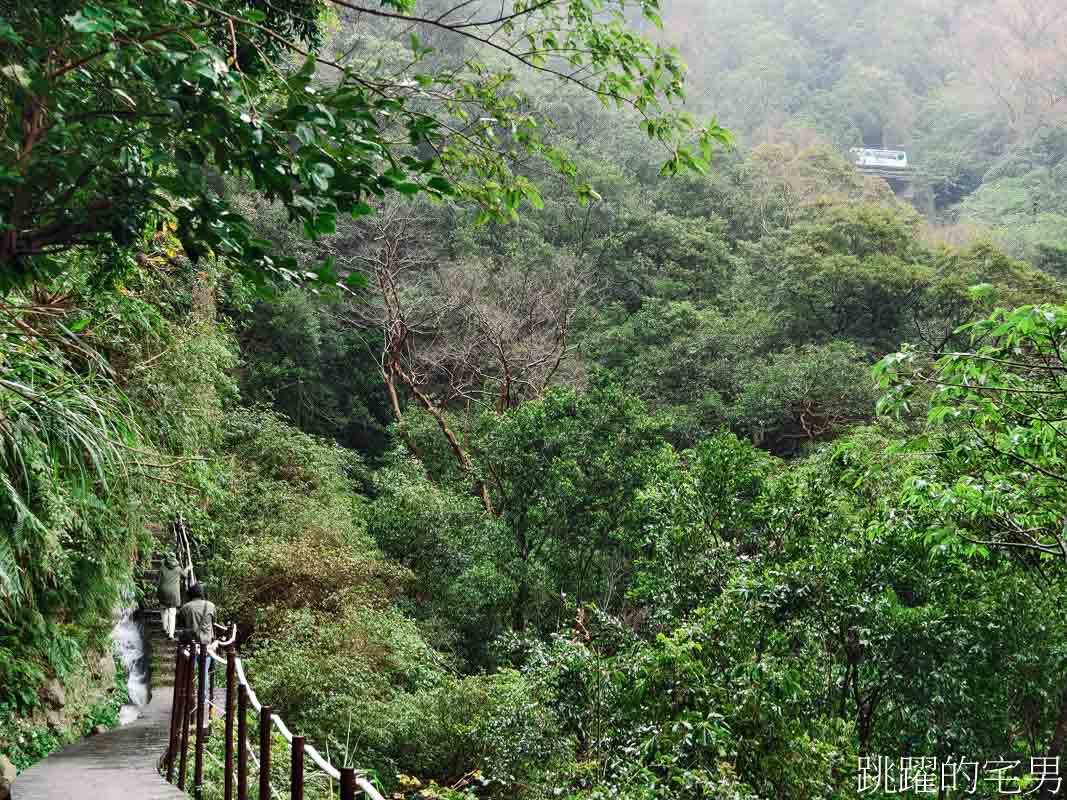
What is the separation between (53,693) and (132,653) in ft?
12.9

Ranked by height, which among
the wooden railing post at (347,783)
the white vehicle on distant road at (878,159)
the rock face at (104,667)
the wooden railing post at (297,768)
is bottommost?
the rock face at (104,667)

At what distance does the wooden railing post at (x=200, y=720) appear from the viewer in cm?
541

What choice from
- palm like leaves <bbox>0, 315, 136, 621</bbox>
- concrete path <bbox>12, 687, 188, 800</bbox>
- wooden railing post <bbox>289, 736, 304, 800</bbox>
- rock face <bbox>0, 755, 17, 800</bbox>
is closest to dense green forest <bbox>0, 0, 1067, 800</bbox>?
palm like leaves <bbox>0, 315, 136, 621</bbox>

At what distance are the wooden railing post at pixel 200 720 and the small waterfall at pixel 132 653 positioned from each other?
391 cm

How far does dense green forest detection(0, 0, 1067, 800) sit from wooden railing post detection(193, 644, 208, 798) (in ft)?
3.90

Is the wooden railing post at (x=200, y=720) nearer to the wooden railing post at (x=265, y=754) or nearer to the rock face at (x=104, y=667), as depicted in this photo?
the wooden railing post at (x=265, y=754)

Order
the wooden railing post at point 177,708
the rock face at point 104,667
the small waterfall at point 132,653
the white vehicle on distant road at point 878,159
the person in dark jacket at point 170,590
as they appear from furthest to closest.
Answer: the white vehicle on distant road at point 878,159 → the person in dark jacket at point 170,590 → the small waterfall at point 132,653 → the rock face at point 104,667 → the wooden railing post at point 177,708

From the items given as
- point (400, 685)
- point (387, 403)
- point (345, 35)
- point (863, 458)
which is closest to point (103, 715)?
point (400, 685)

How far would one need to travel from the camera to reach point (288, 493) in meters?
15.0

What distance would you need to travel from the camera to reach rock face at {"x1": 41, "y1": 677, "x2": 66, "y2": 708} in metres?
7.84

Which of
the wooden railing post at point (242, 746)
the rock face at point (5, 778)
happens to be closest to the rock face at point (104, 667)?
the rock face at point (5, 778)

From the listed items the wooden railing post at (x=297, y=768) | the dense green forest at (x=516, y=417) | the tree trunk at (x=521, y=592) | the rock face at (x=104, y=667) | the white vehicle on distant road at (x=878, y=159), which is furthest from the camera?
the white vehicle on distant road at (x=878, y=159)

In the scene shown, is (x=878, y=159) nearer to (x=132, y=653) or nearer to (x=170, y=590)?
(x=170, y=590)

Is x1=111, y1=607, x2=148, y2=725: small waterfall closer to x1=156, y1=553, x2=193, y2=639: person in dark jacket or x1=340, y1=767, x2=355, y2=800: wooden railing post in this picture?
x1=156, y1=553, x2=193, y2=639: person in dark jacket
